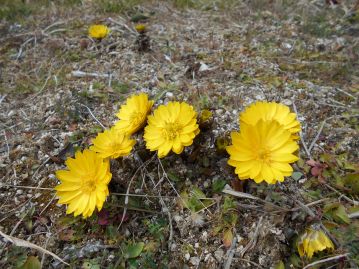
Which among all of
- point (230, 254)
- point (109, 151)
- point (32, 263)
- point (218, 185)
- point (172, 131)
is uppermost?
point (172, 131)

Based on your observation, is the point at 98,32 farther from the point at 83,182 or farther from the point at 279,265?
the point at 279,265

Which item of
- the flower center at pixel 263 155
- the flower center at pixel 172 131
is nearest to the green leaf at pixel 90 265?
the flower center at pixel 172 131

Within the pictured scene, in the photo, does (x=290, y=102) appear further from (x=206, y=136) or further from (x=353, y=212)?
(x=353, y=212)

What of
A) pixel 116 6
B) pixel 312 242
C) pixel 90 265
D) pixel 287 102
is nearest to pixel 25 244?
pixel 90 265

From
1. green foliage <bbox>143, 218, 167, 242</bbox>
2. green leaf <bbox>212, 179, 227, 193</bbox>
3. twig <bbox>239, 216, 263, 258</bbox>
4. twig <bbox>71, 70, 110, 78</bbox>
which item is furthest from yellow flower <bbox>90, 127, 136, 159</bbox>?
twig <bbox>71, 70, 110, 78</bbox>

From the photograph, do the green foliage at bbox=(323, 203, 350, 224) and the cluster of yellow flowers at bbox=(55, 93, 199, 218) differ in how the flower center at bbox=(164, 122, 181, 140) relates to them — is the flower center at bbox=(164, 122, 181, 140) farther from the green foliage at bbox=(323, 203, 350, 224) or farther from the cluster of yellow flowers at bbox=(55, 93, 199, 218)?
the green foliage at bbox=(323, 203, 350, 224)

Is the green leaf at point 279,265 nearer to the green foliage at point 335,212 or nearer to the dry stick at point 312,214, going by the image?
the dry stick at point 312,214

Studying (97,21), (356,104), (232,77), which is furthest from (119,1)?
(356,104)
